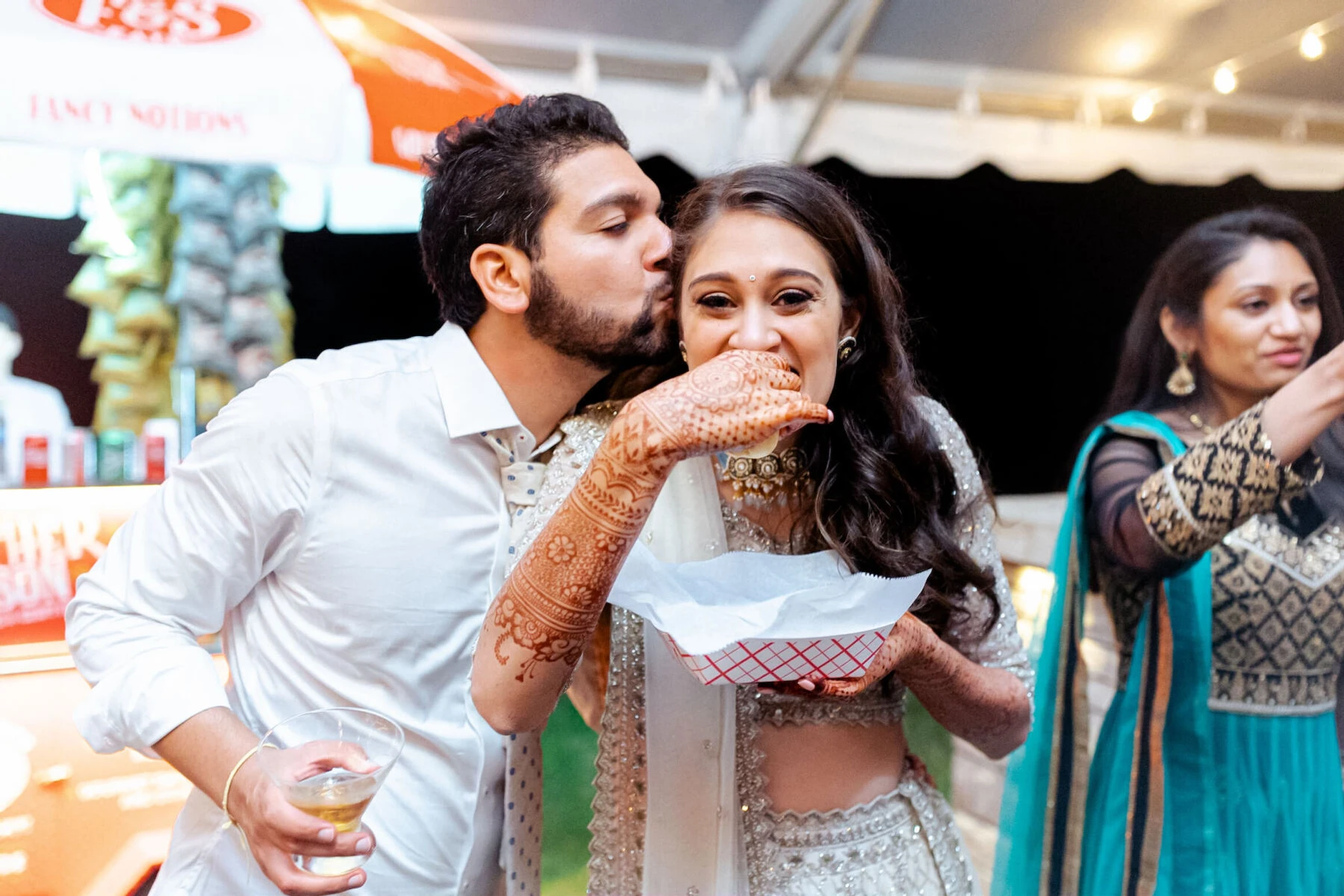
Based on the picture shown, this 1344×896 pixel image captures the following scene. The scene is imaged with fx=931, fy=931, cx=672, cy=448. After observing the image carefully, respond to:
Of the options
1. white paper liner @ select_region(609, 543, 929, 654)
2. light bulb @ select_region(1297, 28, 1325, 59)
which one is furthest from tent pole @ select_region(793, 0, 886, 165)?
white paper liner @ select_region(609, 543, 929, 654)

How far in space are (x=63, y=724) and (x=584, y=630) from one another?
1.52m

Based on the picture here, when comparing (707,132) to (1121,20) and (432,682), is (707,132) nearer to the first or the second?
(1121,20)

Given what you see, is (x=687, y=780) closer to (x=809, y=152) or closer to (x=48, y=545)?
(x=48, y=545)

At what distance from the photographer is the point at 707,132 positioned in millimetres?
2520

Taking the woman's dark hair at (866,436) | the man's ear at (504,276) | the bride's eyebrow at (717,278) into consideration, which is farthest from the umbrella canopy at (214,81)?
Result: the bride's eyebrow at (717,278)

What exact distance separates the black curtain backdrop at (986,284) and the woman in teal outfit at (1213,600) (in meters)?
0.11

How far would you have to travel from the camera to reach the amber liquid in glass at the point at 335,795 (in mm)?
1109

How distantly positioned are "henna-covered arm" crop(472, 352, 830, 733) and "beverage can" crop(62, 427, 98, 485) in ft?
4.29

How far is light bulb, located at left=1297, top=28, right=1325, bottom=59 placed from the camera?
1.57 m

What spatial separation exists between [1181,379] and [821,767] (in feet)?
3.00

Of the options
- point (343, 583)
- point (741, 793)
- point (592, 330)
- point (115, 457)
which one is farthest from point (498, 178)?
point (115, 457)

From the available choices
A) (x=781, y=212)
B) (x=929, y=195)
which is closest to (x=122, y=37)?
(x=781, y=212)

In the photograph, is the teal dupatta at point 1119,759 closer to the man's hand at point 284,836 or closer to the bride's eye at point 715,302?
the bride's eye at point 715,302

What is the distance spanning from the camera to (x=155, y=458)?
202 centimetres
